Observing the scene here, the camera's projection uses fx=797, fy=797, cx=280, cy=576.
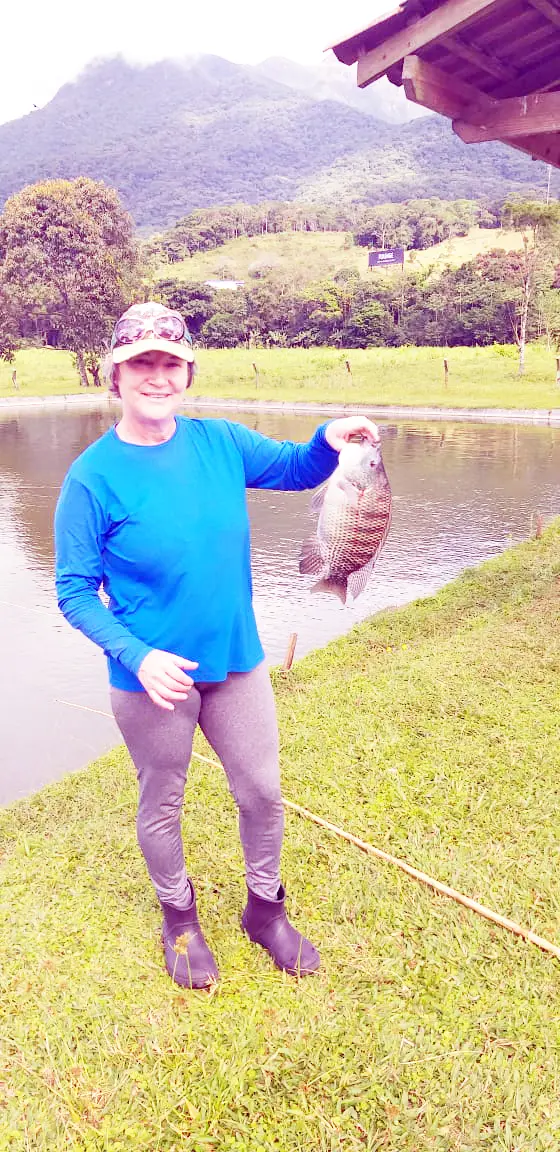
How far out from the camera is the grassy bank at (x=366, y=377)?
21.8m

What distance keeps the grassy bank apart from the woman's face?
1804 centimetres

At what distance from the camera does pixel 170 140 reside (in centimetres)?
17038

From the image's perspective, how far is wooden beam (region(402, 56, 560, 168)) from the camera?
387 cm

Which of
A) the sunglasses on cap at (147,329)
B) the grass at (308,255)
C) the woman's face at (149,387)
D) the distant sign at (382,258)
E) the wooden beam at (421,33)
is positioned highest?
the grass at (308,255)

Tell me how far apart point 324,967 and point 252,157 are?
610ft

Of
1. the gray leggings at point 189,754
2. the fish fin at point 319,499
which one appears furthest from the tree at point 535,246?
the gray leggings at point 189,754

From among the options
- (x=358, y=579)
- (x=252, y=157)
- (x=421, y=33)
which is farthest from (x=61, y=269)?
(x=252, y=157)

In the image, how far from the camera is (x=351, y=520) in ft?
5.86

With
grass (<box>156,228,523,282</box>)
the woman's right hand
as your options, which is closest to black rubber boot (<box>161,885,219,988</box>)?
the woman's right hand

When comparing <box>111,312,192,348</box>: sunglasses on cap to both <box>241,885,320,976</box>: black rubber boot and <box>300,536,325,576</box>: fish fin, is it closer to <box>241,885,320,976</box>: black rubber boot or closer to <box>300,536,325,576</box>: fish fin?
<box>300,536,325,576</box>: fish fin

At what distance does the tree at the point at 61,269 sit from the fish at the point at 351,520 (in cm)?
2898

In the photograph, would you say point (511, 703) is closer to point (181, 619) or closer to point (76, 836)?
point (76, 836)

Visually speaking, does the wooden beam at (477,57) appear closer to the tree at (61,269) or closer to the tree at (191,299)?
the tree at (61,269)

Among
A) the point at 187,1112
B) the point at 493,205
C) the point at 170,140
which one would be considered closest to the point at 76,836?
the point at 187,1112
